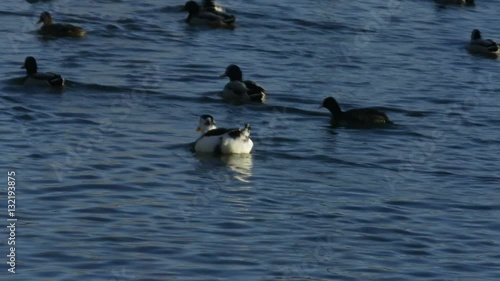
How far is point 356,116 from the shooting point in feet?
96.8

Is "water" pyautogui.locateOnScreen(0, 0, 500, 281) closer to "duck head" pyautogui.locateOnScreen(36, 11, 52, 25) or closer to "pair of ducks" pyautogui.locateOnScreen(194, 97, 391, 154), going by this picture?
"pair of ducks" pyautogui.locateOnScreen(194, 97, 391, 154)

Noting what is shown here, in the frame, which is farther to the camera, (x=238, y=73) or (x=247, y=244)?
(x=238, y=73)

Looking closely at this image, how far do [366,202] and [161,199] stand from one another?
3.21 m

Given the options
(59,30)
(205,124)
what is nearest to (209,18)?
(59,30)

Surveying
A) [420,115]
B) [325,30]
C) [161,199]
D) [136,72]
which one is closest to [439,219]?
[161,199]

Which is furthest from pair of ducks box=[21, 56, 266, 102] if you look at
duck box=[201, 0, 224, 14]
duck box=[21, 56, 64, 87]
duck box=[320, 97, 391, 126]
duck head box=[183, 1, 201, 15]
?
duck box=[201, 0, 224, 14]

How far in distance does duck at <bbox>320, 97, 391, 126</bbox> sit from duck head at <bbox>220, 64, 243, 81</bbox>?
8.51 ft

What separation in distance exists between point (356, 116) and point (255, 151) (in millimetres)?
3668

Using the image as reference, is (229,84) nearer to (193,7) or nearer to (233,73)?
(233,73)

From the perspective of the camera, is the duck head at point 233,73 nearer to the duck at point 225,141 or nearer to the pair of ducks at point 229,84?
the pair of ducks at point 229,84

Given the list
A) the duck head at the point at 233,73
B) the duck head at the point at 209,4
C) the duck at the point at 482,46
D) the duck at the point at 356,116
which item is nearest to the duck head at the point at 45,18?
the duck head at the point at 209,4

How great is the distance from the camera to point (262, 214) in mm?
22281

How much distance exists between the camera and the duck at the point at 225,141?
25.6 m

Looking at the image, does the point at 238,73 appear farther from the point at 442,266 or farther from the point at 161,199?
the point at 442,266
